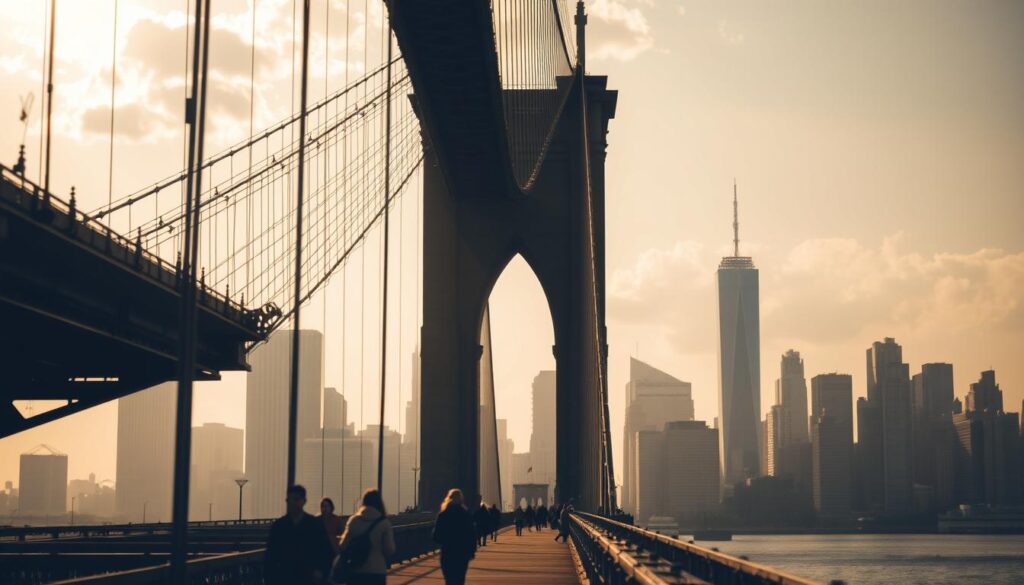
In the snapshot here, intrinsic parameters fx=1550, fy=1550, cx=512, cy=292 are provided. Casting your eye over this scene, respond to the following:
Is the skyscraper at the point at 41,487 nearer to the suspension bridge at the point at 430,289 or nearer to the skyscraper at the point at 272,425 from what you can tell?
the skyscraper at the point at 272,425

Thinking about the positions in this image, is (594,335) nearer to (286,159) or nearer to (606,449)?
(606,449)

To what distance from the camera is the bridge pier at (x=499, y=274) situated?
5403 cm

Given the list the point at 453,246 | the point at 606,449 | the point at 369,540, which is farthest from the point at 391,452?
the point at 369,540

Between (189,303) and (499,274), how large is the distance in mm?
44219

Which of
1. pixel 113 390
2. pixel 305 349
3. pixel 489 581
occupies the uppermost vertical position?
pixel 305 349

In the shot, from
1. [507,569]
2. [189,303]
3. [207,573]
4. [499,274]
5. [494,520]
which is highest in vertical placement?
[499,274]

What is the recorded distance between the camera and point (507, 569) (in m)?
27.0

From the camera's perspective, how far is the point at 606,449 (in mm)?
44781

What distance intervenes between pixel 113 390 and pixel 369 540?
31.2 m

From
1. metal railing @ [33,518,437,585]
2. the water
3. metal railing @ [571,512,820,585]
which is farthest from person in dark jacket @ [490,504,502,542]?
the water

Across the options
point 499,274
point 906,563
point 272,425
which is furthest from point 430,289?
point 272,425

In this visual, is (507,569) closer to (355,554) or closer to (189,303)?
(189,303)

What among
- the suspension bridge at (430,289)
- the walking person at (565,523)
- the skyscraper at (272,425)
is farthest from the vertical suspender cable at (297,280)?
the skyscraper at (272,425)

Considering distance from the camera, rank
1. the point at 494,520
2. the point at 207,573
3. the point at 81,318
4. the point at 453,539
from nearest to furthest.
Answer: the point at 207,573 < the point at 453,539 < the point at 81,318 < the point at 494,520
